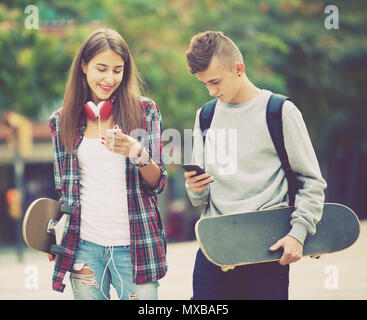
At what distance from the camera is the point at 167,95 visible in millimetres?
11281

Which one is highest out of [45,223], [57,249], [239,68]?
[239,68]

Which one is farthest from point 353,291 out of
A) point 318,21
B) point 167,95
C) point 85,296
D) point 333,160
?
point 333,160

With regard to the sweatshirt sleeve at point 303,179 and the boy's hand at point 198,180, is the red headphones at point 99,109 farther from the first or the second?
the sweatshirt sleeve at point 303,179

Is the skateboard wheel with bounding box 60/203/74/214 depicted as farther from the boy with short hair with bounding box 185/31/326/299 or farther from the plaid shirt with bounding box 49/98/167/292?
the boy with short hair with bounding box 185/31/326/299

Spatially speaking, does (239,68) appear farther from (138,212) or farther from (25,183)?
(25,183)

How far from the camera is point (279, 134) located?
237 cm

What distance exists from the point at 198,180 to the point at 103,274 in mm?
620

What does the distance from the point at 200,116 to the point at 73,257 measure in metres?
0.85

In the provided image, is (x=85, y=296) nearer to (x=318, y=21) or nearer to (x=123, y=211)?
(x=123, y=211)

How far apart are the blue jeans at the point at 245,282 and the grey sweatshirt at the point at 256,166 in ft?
0.74

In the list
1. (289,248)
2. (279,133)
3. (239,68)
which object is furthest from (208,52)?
(289,248)

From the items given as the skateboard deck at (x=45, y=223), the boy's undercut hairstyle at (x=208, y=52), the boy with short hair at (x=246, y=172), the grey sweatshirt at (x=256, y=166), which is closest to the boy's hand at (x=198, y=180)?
the boy with short hair at (x=246, y=172)

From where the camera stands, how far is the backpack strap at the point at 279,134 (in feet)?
7.77

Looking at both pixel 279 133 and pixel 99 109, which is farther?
pixel 99 109
